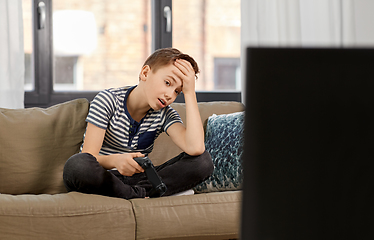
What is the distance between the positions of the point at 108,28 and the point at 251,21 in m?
0.98

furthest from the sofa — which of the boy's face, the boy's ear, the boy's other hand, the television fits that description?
the television

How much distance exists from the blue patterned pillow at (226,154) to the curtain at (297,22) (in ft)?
2.21

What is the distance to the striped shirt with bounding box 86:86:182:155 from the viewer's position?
4.82ft

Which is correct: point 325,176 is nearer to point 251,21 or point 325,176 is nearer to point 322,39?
point 251,21

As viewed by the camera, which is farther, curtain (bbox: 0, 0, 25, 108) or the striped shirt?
curtain (bbox: 0, 0, 25, 108)

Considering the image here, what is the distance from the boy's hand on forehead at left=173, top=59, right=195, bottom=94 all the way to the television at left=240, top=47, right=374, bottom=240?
44.2 inches

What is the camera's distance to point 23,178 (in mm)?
1580

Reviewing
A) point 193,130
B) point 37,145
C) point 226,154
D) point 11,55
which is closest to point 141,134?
point 193,130

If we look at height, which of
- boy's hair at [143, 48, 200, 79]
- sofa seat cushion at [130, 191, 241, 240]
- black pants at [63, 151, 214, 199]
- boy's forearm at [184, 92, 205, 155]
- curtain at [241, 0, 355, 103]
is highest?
curtain at [241, 0, 355, 103]

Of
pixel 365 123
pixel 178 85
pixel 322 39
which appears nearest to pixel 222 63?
pixel 322 39

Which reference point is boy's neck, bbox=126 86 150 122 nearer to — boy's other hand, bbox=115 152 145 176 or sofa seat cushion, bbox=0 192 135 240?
boy's other hand, bbox=115 152 145 176

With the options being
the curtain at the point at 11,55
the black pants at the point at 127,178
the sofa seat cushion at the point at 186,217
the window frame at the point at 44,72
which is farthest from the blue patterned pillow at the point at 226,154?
the curtain at the point at 11,55

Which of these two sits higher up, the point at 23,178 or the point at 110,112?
the point at 110,112

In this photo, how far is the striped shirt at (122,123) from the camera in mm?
1470
